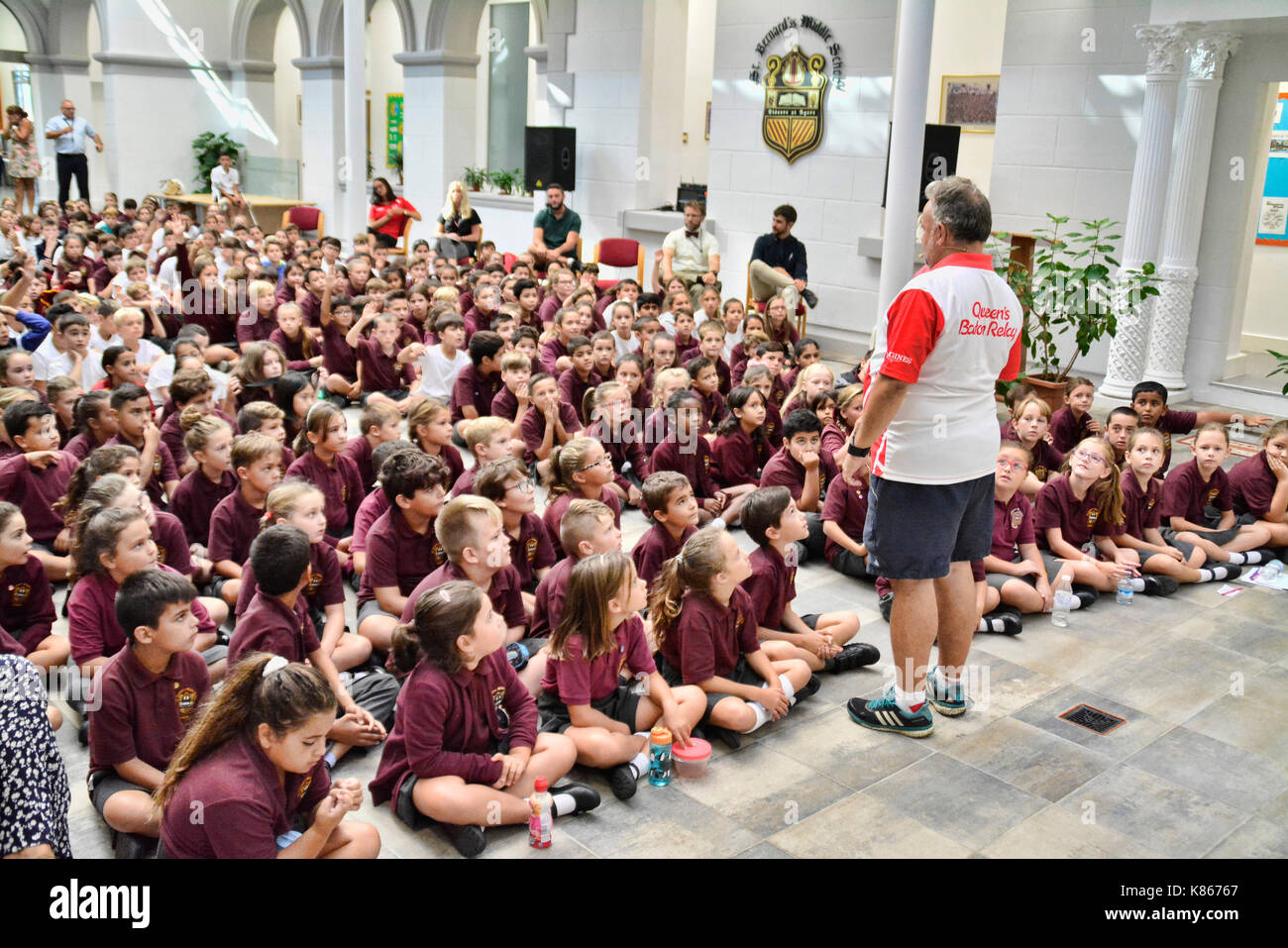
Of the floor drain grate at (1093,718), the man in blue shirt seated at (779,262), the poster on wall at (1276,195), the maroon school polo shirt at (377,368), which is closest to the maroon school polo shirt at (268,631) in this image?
the floor drain grate at (1093,718)

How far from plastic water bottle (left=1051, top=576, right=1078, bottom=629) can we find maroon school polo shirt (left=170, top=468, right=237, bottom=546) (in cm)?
343

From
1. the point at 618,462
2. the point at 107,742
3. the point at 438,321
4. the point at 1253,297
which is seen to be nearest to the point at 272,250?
the point at 438,321

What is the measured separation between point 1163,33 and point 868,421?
624 centimetres

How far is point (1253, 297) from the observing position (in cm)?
1041

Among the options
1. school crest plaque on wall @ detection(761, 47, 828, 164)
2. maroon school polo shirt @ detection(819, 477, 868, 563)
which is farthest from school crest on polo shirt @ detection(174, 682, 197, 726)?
school crest plaque on wall @ detection(761, 47, 828, 164)

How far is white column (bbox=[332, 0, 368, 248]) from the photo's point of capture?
11.0m

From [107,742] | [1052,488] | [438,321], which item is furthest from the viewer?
[438,321]

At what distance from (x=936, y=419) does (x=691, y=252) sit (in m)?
7.24

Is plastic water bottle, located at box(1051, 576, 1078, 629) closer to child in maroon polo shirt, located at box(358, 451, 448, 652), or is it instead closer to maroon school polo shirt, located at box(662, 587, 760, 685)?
maroon school polo shirt, located at box(662, 587, 760, 685)

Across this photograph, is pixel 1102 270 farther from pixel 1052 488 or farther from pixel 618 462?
pixel 618 462

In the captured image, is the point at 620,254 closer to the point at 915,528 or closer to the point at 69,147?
the point at 915,528

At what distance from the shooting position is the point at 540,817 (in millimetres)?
2926

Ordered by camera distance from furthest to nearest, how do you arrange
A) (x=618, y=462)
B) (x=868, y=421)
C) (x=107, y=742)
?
(x=618, y=462) < (x=868, y=421) < (x=107, y=742)

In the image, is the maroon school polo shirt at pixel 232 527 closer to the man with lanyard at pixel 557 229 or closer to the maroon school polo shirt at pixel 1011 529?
the maroon school polo shirt at pixel 1011 529
